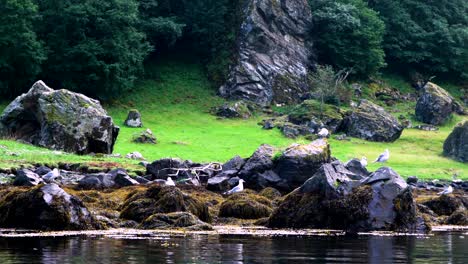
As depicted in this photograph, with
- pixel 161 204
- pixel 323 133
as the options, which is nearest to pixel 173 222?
pixel 161 204

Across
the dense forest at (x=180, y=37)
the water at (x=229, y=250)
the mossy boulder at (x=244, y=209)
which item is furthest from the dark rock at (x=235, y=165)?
the dense forest at (x=180, y=37)

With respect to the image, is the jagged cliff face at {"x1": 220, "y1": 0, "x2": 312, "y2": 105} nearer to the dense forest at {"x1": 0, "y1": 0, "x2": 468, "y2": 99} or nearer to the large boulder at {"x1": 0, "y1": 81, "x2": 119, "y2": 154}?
the dense forest at {"x1": 0, "y1": 0, "x2": 468, "y2": 99}

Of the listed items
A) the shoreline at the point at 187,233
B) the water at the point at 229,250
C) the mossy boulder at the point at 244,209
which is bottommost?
the water at the point at 229,250

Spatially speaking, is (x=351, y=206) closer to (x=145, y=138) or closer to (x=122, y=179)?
(x=122, y=179)

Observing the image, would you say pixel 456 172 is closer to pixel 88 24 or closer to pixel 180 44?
pixel 88 24

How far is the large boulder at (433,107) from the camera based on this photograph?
74938 millimetres

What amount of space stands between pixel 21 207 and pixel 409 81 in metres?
72.0

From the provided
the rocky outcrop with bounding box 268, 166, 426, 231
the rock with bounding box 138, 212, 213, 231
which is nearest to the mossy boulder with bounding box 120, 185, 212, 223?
the rock with bounding box 138, 212, 213, 231

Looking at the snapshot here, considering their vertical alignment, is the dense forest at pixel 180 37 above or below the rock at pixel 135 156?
above

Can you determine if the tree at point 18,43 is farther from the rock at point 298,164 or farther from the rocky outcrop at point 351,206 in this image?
the rocky outcrop at point 351,206

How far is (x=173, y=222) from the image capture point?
25.1 metres

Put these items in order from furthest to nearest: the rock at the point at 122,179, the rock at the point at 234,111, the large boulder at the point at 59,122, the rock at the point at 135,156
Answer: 1. the rock at the point at 234,111
2. the rock at the point at 135,156
3. the large boulder at the point at 59,122
4. the rock at the point at 122,179

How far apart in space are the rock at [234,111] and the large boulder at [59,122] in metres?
24.3

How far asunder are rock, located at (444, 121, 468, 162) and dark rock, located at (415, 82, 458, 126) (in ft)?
→ 37.7
